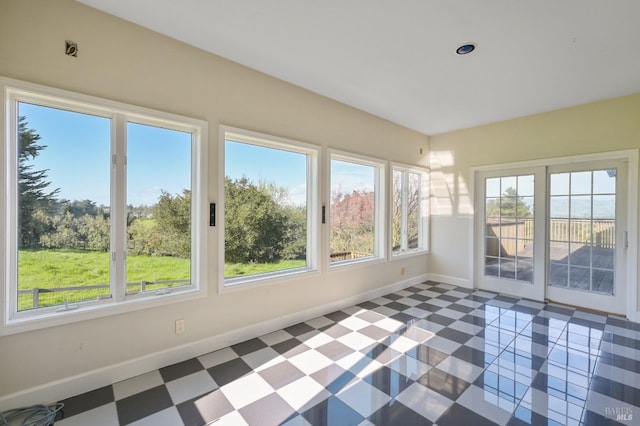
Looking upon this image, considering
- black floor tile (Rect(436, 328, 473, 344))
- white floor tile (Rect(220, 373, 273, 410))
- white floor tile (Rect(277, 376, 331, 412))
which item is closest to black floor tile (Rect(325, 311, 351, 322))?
black floor tile (Rect(436, 328, 473, 344))

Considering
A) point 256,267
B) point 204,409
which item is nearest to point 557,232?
point 256,267

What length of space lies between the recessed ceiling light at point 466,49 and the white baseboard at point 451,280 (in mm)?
3727

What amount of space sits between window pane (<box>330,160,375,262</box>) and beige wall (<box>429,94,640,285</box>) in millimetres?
1632

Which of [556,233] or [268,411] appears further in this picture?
[556,233]

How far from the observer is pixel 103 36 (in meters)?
2.16

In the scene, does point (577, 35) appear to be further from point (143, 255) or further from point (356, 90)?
point (143, 255)

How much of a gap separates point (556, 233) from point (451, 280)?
1.73 meters

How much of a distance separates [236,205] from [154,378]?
1635 mm

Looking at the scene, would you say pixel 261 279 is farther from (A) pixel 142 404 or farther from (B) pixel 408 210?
(B) pixel 408 210

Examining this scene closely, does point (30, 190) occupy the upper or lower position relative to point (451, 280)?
upper

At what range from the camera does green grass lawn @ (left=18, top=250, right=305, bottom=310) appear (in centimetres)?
200

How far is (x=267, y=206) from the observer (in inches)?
129

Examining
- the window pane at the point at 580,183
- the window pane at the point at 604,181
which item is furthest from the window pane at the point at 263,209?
the window pane at the point at 604,181

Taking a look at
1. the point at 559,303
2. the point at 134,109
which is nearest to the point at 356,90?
the point at 134,109
